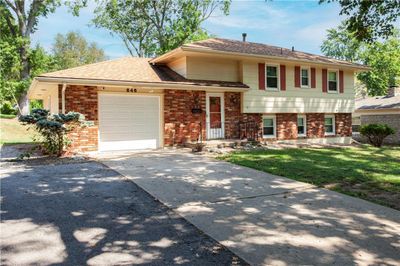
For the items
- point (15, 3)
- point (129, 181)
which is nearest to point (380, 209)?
point (129, 181)

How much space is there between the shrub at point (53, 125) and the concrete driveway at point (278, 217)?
3.23m

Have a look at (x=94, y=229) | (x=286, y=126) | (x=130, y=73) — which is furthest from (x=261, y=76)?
(x=94, y=229)

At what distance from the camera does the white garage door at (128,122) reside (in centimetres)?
1243

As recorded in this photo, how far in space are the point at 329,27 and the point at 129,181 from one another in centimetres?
4386

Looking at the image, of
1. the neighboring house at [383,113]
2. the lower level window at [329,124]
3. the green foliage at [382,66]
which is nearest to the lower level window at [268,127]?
the lower level window at [329,124]

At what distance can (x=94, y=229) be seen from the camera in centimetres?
414

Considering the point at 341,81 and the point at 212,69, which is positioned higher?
the point at 212,69

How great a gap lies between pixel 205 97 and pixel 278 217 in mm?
10203

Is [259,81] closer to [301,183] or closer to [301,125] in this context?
[301,125]

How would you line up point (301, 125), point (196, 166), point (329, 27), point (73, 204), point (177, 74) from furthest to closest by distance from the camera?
1. point (329, 27)
2. point (301, 125)
3. point (177, 74)
4. point (196, 166)
5. point (73, 204)

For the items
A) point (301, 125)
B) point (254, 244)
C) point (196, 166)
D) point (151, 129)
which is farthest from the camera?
point (301, 125)

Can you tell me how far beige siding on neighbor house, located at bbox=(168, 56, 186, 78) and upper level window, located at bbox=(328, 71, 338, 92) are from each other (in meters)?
8.76

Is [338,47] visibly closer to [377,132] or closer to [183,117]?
[377,132]

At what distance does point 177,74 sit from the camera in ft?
50.0
